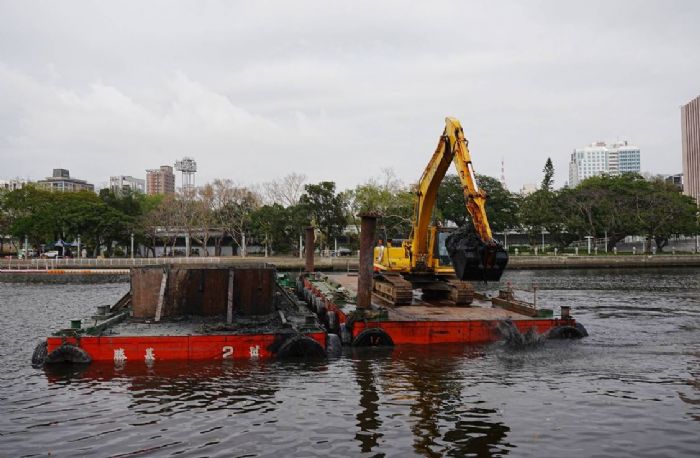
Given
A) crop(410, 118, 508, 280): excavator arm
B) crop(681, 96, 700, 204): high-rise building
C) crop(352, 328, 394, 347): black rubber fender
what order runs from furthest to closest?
crop(681, 96, 700, 204): high-rise building, crop(352, 328, 394, 347): black rubber fender, crop(410, 118, 508, 280): excavator arm

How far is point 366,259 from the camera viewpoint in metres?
16.7

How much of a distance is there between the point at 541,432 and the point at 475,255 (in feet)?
21.0

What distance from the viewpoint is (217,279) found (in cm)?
1661

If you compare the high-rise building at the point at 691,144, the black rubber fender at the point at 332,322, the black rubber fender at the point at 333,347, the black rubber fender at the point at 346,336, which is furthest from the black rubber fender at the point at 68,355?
the high-rise building at the point at 691,144

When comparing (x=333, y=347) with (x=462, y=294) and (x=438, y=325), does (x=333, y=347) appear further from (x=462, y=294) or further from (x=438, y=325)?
(x=462, y=294)

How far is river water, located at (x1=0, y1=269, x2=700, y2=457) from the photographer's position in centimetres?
885

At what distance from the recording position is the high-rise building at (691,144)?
133 metres

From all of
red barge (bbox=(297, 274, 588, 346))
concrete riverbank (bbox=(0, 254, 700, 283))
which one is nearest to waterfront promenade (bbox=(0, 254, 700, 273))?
concrete riverbank (bbox=(0, 254, 700, 283))

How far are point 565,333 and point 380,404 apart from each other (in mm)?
8021

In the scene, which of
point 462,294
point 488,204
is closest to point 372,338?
point 462,294

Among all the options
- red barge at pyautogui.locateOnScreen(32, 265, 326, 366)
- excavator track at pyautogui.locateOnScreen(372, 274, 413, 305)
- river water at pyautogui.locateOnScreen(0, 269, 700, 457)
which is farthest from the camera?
excavator track at pyautogui.locateOnScreen(372, 274, 413, 305)

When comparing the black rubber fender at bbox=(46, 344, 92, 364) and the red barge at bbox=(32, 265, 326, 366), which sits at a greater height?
the red barge at bbox=(32, 265, 326, 366)

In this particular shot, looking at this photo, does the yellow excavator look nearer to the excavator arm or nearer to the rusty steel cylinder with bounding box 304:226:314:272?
the excavator arm

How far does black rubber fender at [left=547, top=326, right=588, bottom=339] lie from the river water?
0.25m
